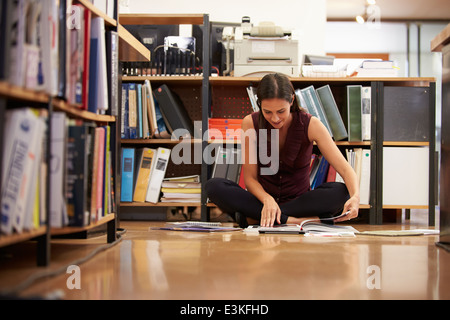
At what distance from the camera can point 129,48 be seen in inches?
76.0

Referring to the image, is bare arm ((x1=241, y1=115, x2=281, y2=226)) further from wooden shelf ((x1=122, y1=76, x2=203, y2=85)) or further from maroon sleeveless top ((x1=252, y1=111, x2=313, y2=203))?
wooden shelf ((x1=122, y1=76, x2=203, y2=85))

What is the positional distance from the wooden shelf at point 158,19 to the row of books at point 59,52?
137cm

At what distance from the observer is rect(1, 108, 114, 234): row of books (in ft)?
2.98

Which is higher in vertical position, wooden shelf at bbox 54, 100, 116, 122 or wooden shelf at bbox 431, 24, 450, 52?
wooden shelf at bbox 431, 24, 450, 52

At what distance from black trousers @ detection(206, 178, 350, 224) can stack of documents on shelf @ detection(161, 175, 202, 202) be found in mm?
478

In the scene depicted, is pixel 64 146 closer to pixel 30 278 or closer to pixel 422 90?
pixel 30 278

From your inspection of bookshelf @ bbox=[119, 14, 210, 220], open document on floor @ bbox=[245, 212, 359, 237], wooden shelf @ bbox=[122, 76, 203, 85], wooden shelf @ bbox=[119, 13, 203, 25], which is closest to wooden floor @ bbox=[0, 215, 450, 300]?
open document on floor @ bbox=[245, 212, 359, 237]

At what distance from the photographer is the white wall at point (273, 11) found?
4246 mm

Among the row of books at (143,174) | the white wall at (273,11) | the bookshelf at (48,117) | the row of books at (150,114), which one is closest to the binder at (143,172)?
the row of books at (143,174)

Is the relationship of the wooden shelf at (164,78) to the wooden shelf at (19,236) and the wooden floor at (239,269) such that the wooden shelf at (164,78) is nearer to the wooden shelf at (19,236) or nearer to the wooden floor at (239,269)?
the wooden floor at (239,269)

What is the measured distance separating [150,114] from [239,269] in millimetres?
1783

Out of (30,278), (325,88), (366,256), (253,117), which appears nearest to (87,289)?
(30,278)

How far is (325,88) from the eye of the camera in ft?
9.10

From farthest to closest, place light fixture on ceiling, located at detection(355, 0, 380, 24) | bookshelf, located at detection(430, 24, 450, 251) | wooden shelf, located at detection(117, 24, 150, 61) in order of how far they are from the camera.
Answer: light fixture on ceiling, located at detection(355, 0, 380, 24)
wooden shelf, located at detection(117, 24, 150, 61)
bookshelf, located at detection(430, 24, 450, 251)
